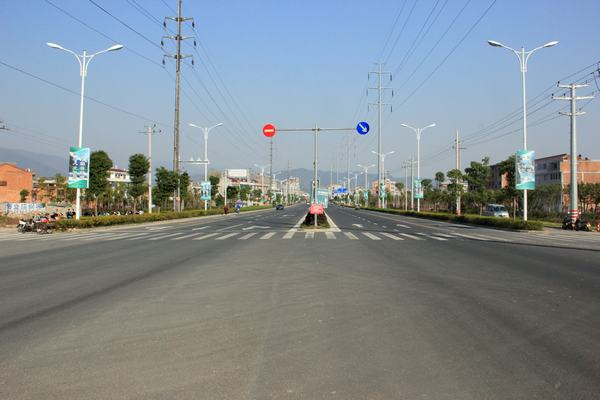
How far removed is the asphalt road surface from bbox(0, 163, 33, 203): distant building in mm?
84108

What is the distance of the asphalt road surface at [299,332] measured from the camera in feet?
14.3

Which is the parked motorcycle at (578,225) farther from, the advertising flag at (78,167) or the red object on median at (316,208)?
the advertising flag at (78,167)

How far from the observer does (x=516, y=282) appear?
1027cm

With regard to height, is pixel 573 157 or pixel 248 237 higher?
pixel 573 157

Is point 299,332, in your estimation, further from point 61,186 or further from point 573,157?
point 61,186

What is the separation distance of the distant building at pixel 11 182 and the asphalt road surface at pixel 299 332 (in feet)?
276

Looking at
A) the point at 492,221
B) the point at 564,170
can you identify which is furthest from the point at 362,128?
the point at 564,170

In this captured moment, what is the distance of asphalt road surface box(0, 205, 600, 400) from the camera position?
4.37m

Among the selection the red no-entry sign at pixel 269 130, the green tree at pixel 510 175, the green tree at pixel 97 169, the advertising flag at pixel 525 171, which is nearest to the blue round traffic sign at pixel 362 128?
the red no-entry sign at pixel 269 130

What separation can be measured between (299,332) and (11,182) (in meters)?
94.6

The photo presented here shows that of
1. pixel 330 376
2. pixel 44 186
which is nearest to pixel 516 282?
pixel 330 376

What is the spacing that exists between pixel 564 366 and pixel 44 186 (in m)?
84.5

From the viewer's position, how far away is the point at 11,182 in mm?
85750

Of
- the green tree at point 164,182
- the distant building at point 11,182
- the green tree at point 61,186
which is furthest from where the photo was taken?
the distant building at point 11,182
